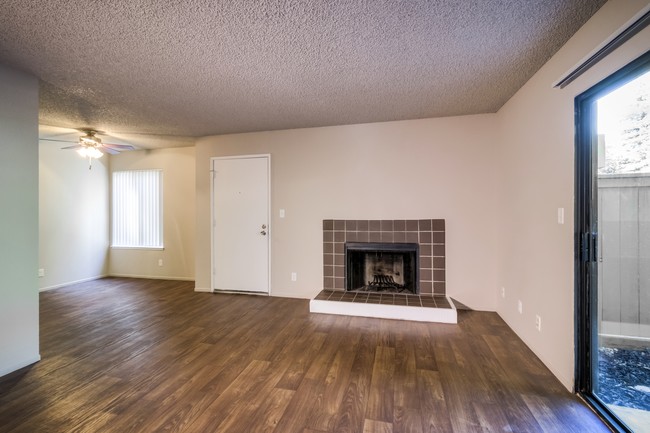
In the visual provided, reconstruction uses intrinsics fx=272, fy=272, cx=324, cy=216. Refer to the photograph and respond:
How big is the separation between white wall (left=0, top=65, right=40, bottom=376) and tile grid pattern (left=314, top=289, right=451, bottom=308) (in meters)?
2.59

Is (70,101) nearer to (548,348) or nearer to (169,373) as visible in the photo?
(169,373)

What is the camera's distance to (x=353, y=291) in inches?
143

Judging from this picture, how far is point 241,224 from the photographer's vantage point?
13.4ft

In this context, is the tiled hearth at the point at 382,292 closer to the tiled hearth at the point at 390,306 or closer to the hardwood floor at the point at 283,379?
the tiled hearth at the point at 390,306

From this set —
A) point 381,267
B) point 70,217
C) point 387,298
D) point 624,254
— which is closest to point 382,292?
point 387,298

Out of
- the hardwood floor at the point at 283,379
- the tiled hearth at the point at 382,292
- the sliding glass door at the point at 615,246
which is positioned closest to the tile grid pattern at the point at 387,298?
the tiled hearth at the point at 382,292

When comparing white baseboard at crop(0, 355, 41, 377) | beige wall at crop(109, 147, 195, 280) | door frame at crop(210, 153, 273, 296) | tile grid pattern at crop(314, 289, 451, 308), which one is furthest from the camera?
beige wall at crop(109, 147, 195, 280)

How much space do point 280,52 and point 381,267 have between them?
280 cm

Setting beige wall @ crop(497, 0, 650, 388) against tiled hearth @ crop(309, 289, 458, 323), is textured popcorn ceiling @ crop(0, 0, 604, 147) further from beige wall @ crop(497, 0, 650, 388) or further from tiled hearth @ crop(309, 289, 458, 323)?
tiled hearth @ crop(309, 289, 458, 323)

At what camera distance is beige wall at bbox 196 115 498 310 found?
130 inches

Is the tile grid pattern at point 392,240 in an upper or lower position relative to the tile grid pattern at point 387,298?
upper

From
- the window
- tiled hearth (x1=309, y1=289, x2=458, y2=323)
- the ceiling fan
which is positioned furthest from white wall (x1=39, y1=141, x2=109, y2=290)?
tiled hearth (x1=309, y1=289, x2=458, y2=323)

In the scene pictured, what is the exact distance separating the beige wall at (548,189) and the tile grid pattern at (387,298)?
2.34 feet

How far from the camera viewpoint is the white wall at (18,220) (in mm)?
2027
